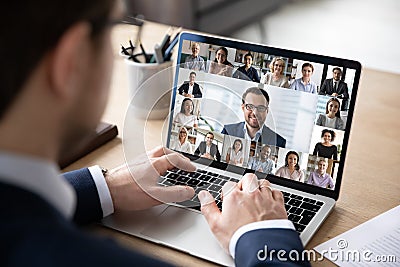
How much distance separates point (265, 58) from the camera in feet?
3.96

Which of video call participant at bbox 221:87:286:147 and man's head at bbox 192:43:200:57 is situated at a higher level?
man's head at bbox 192:43:200:57

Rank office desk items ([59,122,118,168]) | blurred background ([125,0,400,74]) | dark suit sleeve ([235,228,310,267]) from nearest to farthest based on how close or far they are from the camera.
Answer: dark suit sleeve ([235,228,310,267])
office desk items ([59,122,118,168])
blurred background ([125,0,400,74])

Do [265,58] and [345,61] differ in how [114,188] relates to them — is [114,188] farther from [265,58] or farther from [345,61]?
[345,61]

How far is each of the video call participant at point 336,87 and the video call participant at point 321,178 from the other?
0.39ft

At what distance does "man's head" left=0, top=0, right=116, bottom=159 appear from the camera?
0.59 metres

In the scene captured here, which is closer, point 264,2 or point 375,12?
point 264,2

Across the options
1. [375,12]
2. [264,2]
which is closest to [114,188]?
[264,2]

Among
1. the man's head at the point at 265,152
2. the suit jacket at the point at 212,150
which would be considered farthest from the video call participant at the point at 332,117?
the suit jacket at the point at 212,150

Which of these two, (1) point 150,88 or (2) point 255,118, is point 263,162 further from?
(1) point 150,88

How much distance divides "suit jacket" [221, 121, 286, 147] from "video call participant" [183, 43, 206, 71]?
14 cm

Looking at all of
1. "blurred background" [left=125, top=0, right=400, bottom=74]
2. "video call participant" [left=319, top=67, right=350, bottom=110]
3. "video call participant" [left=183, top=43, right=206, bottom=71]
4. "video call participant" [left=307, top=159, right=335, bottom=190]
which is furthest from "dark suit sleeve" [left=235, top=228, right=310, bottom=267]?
"blurred background" [left=125, top=0, right=400, bottom=74]

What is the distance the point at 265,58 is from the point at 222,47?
0.31 feet

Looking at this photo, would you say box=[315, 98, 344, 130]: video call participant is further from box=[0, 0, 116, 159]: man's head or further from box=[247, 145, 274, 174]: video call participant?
box=[0, 0, 116, 159]: man's head

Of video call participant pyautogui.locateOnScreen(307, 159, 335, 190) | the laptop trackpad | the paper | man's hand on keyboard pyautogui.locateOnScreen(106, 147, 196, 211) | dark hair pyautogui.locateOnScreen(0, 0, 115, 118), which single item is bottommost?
the laptop trackpad
